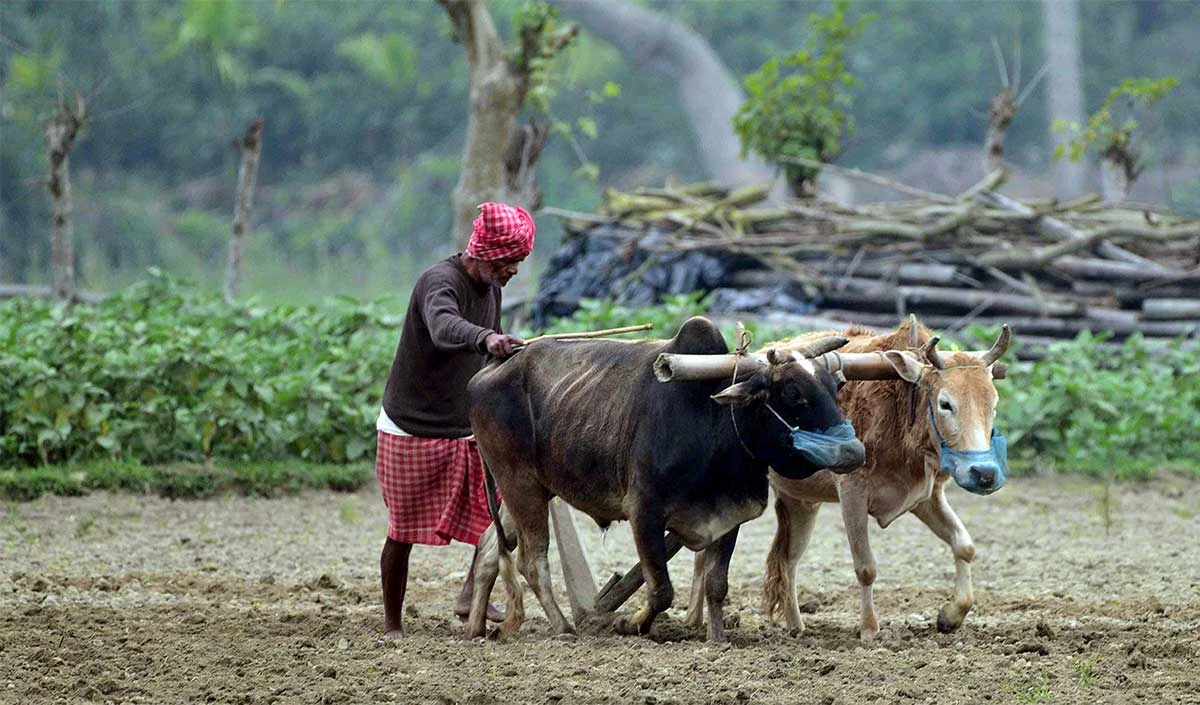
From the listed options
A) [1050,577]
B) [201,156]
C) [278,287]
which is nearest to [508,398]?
[1050,577]

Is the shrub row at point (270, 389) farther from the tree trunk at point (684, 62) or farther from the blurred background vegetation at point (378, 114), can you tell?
the blurred background vegetation at point (378, 114)

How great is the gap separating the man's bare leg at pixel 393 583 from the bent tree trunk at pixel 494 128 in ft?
23.7

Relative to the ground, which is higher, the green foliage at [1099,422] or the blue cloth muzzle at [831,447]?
the blue cloth muzzle at [831,447]

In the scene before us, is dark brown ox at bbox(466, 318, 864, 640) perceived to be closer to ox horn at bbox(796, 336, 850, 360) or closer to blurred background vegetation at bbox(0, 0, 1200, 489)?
ox horn at bbox(796, 336, 850, 360)

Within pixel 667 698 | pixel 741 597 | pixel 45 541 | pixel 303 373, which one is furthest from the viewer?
pixel 303 373

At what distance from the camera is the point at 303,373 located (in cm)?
1069

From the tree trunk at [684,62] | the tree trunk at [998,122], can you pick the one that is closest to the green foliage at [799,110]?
the tree trunk at [998,122]

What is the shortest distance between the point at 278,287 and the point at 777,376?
22.6 m

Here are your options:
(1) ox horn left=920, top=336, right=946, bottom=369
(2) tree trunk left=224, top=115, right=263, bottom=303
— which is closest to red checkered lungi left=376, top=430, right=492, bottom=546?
(1) ox horn left=920, top=336, right=946, bottom=369

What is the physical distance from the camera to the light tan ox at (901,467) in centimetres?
618

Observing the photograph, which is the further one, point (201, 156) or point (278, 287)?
point (201, 156)

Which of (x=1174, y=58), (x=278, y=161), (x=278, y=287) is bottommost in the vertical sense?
(x=278, y=287)

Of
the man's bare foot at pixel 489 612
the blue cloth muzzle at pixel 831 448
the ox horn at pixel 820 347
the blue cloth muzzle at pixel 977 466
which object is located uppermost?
the ox horn at pixel 820 347

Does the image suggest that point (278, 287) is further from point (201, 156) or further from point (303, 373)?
point (303, 373)
